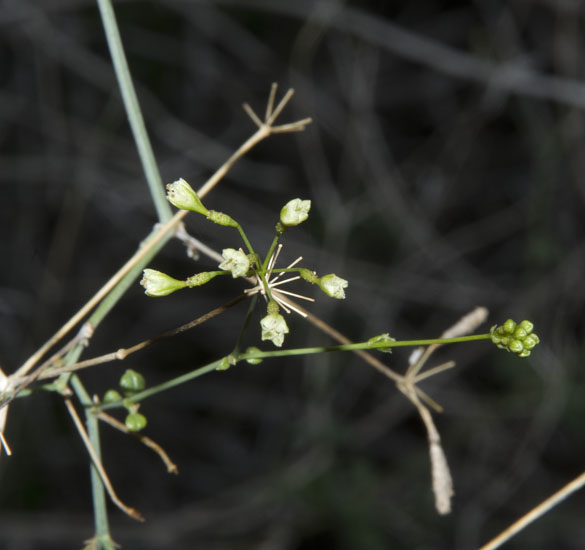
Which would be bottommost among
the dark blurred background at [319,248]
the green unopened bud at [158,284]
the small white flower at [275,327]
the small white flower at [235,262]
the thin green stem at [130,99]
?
the small white flower at [275,327]

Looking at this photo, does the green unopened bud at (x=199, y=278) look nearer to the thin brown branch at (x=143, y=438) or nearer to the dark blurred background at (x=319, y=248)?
the thin brown branch at (x=143, y=438)

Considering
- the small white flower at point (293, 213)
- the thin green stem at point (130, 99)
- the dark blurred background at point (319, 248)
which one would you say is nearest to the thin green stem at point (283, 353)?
the small white flower at point (293, 213)

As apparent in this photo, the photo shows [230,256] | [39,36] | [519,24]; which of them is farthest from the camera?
[519,24]

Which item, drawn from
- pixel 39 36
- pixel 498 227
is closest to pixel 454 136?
pixel 498 227

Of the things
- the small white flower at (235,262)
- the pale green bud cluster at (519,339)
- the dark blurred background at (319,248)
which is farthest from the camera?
the dark blurred background at (319,248)

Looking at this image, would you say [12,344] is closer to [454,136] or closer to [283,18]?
[283,18]

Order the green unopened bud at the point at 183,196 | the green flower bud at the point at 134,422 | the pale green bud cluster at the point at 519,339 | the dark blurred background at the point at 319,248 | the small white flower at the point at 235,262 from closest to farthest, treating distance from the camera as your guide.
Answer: the small white flower at the point at 235,262 < the pale green bud cluster at the point at 519,339 < the green unopened bud at the point at 183,196 < the green flower bud at the point at 134,422 < the dark blurred background at the point at 319,248

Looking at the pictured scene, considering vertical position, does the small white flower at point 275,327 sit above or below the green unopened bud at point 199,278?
below

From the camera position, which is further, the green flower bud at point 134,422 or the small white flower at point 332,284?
the green flower bud at point 134,422
